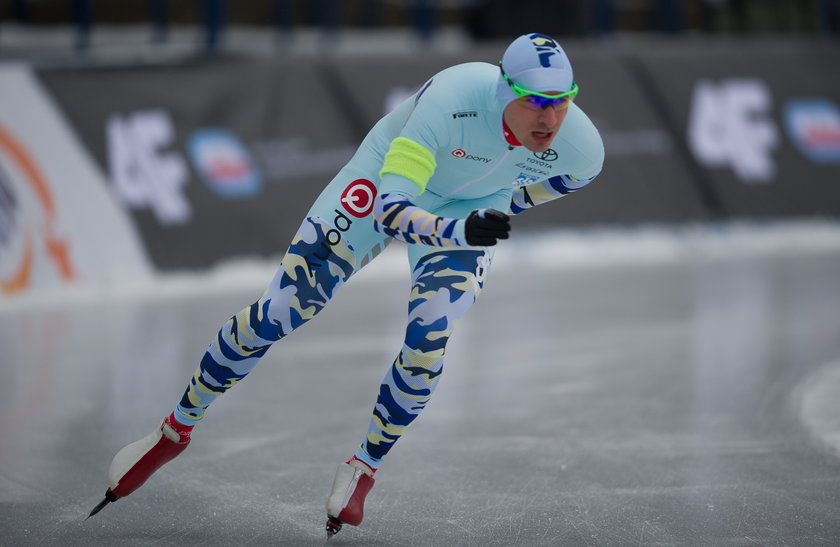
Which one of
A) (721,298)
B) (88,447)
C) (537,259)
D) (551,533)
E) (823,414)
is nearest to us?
(551,533)

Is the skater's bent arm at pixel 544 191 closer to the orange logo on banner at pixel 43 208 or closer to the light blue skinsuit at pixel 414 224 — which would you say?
the light blue skinsuit at pixel 414 224

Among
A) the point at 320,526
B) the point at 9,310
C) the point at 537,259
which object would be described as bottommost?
the point at 537,259

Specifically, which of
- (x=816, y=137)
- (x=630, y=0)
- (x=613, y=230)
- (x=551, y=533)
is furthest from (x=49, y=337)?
(x=630, y=0)

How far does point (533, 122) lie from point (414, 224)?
47 cm

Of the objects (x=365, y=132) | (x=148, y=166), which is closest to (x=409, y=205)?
(x=148, y=166)

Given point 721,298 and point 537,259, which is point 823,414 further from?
point 537,259

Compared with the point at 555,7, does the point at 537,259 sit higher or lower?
lower

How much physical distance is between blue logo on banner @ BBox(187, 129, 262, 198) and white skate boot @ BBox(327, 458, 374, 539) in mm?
5700

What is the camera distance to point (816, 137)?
11.7 m

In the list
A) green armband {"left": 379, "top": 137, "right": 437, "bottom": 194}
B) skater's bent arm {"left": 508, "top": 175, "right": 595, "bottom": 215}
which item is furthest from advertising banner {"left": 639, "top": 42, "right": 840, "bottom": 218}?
green armband {"left": 379, "top": 137, "right": 437, "bottom": 194}

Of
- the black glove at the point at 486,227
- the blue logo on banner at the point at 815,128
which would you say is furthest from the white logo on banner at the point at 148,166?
the blue logo on banner at the point at 815,128

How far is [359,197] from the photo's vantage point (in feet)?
12.0

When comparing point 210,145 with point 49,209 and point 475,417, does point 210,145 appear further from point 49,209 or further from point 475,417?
point 475,417

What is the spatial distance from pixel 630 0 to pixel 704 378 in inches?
430
